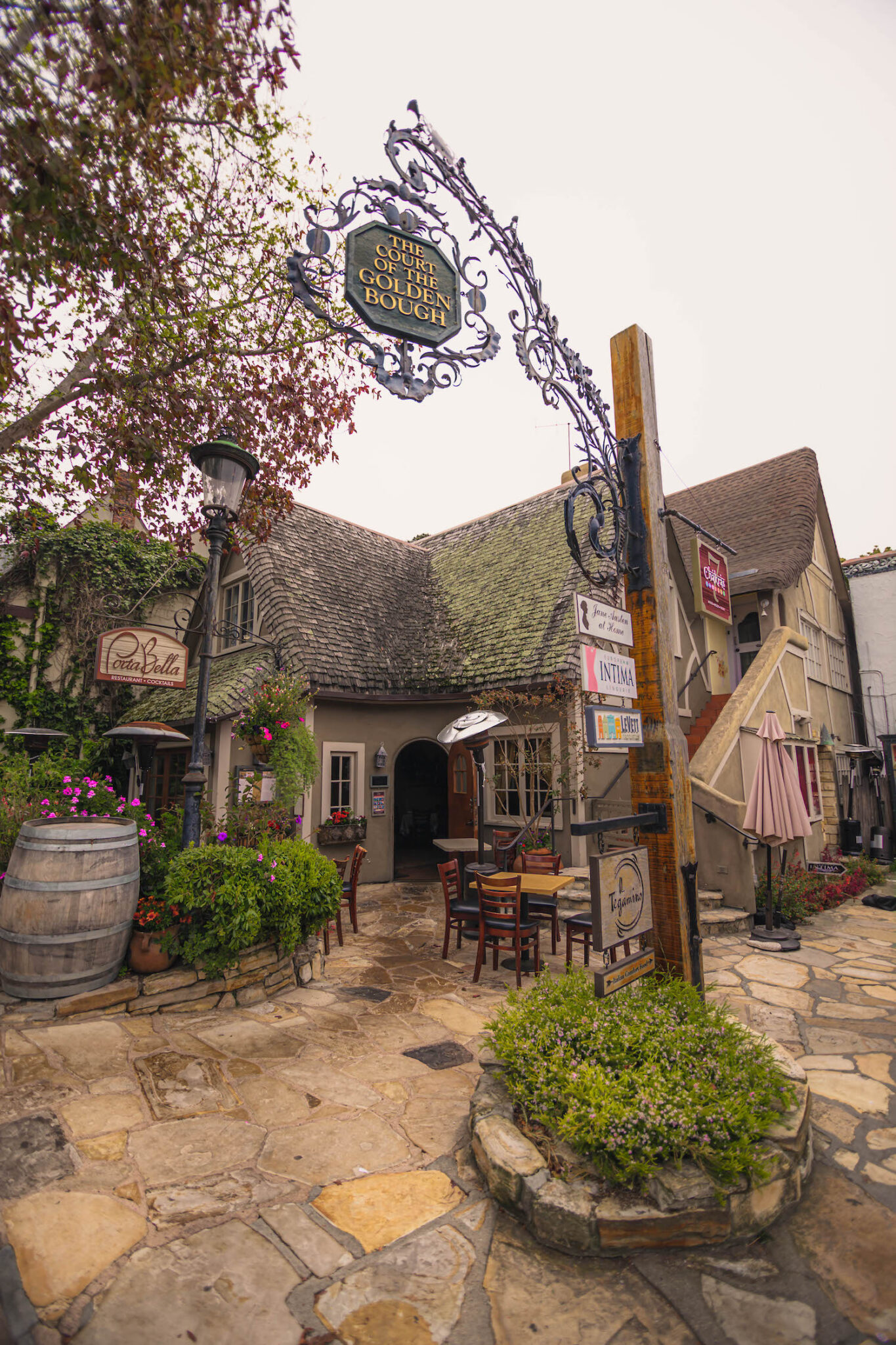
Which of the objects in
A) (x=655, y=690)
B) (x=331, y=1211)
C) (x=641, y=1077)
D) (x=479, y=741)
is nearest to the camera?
(x=331, y=1211)

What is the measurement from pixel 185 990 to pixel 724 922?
6.37m

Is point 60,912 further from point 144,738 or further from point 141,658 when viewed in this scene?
point 144,738

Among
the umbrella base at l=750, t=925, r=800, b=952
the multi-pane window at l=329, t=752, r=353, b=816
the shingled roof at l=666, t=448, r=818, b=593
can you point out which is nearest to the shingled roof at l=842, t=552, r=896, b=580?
the shingled roof at l=666, t=448, r=818, b=593

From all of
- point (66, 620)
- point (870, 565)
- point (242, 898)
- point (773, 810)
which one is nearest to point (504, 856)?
point (773, 810)

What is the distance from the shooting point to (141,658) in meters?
8.13

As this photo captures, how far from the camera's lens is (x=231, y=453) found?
5.99m

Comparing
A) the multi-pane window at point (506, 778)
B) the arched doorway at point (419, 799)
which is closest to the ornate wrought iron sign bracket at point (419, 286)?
the multi-pane window at point (506, 778)

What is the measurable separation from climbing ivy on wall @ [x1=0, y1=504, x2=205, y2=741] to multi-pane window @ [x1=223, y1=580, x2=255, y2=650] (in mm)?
1188

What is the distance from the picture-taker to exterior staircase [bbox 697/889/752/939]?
788 cm

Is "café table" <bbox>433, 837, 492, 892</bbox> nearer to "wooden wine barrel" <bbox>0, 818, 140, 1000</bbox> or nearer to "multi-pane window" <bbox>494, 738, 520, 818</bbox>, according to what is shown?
"multi-pane window" <bbox>494, 738, 520, 818</bbox>

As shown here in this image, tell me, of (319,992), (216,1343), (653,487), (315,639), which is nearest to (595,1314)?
(216,1343)

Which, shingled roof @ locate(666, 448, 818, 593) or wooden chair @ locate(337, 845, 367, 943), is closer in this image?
wooden chair @ locate(337, 845, 367, 943)

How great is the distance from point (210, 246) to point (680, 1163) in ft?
28.1

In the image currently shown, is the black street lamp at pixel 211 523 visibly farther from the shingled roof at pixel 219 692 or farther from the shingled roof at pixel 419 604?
the shingled roof at pixel 419 604
